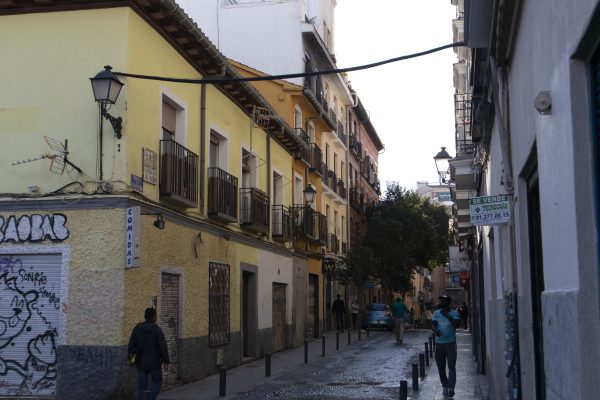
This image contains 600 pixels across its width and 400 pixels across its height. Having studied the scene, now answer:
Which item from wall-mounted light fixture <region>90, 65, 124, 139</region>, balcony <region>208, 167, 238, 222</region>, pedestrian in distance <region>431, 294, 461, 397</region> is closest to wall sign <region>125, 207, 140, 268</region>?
wall-mounted light fixture <region>90, 65, 124, 139</region>

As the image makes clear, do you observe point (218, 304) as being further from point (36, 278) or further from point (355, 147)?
point (355, 147)

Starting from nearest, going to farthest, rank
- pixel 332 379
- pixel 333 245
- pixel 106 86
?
pixel 106 86
pixel 332 379
pixel 333 245

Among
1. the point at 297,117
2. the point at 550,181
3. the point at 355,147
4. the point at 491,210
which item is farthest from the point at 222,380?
the point at 355,147

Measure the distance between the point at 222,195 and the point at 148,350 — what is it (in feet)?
21.8

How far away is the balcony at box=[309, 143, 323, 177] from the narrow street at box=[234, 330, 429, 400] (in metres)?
8.39

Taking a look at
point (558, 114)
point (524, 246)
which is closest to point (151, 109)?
point (524, 246)

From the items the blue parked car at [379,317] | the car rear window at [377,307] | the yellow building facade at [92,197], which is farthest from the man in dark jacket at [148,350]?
the car rear window at [377,307]

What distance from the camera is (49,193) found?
12.2 meters

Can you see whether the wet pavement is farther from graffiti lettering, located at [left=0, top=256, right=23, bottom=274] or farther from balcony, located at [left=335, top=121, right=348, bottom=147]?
balcony, located at [left=335, top=121, right=348, bottom=147]

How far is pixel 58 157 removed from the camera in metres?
12.3

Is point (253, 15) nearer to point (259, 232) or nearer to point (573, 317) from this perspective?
point (259, 232)

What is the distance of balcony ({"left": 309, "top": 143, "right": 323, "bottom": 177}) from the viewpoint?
29578 millimetres

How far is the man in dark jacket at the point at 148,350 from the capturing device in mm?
10773

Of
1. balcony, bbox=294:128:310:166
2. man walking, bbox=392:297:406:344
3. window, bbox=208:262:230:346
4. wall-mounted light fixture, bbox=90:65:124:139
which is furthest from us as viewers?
man walking, bbox=392:297:406:344
